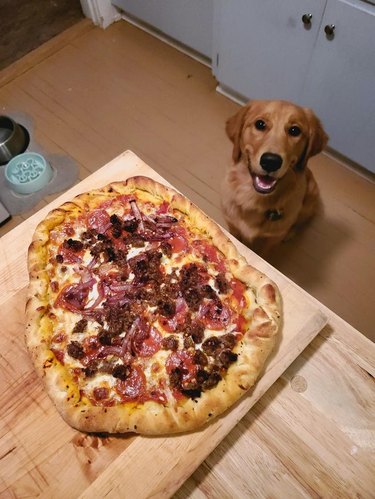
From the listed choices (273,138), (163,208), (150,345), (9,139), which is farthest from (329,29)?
(9,139)

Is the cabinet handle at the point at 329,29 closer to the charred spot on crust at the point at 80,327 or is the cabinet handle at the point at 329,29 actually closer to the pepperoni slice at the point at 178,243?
the pepperoni slice at the point at 178,243

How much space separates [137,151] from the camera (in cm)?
266

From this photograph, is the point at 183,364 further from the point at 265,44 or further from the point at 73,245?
the point at 265,44

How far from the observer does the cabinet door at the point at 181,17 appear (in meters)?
2.66

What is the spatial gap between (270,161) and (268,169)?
0.03 metres

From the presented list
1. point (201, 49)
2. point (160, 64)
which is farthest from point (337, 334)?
point (160, 64)

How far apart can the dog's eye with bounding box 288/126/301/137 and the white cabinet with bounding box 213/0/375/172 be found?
0.72 m

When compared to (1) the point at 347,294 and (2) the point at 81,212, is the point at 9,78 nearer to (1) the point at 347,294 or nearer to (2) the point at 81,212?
(2) the point at 81,212

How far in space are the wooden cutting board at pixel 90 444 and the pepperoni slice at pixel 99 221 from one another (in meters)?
0.43

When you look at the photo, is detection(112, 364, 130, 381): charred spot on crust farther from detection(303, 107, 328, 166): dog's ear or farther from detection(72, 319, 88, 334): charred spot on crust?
detection(303, 107, 328, 166): dog's ear

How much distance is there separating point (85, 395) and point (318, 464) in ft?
2.23

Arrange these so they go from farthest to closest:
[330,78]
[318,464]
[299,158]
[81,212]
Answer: [330,78], [299,158], [81,212], [318,464]

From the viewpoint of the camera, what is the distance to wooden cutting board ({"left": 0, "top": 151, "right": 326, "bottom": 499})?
1.06 m

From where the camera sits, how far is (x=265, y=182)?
1569 millimetres
